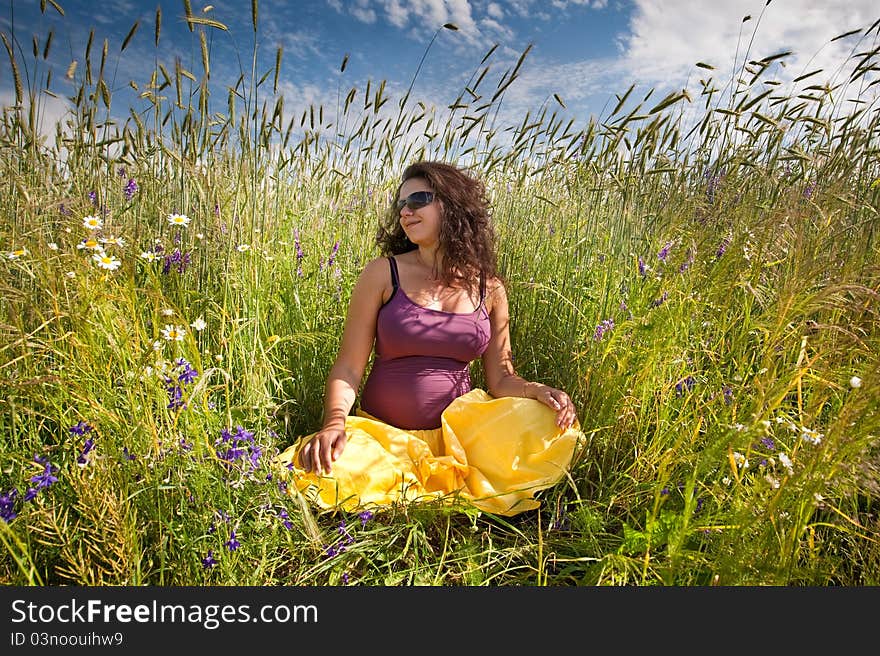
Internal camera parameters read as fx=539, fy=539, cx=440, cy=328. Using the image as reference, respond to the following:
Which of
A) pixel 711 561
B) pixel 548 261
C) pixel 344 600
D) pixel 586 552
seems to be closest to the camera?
pixel 344 600

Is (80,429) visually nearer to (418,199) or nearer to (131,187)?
(418,199)

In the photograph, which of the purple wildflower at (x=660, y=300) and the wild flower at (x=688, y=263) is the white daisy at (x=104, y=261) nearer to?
the purple wildflower at (x=660, y=300)

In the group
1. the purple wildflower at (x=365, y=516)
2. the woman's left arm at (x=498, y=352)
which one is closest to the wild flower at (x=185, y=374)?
the purple wildflower at (x=365, y=516)

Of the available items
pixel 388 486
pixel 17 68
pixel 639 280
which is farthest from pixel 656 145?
pixel 17 68

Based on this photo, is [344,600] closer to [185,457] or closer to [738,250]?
[185,457]

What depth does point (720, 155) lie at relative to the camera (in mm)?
2271

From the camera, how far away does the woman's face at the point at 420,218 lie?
2.02 m

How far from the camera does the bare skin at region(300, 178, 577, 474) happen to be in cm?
180

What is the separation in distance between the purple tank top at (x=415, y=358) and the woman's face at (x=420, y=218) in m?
0.14

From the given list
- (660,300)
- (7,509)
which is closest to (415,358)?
(660,300)

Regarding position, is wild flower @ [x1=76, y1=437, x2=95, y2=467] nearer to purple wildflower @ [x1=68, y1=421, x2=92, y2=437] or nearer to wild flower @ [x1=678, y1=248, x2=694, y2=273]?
purple wildflower @ [x1=68, y1=421, x2=92, y2=437]

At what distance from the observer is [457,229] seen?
80.8 inches

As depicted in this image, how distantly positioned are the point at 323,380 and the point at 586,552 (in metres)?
1.24

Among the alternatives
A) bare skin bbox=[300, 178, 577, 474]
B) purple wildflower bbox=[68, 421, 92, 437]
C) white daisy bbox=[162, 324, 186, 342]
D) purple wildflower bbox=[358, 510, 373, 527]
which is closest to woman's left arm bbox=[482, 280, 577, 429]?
bare skin bbox=[300, 178, 577, 474]
